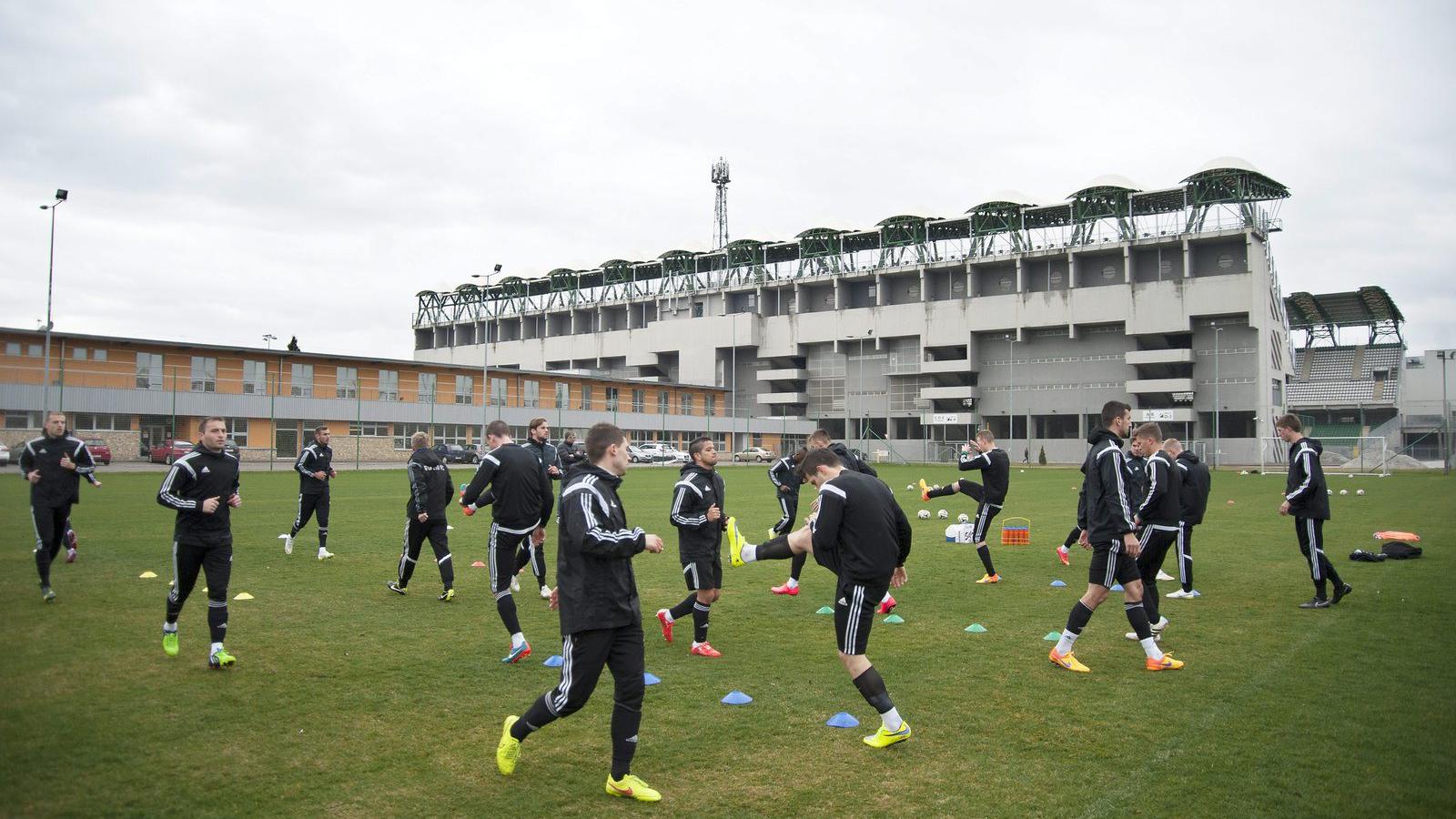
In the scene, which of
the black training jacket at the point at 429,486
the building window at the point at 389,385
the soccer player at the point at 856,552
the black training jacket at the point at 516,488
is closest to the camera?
the soccer player at the point at 856,552

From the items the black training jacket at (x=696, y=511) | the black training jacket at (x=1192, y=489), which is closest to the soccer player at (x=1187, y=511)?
the black training jacket at (x=1192, y=489)

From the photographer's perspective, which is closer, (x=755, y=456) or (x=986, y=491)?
(x=986, y=491)

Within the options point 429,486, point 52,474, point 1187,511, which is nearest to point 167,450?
point 52,474

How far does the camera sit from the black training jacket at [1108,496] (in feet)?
26.0

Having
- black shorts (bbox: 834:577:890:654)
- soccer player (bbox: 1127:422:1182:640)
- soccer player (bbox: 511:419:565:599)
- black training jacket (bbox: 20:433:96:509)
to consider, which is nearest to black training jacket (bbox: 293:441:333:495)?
black training jacket (bbox: 20:433:96:509)

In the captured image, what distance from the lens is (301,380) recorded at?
5753 cm

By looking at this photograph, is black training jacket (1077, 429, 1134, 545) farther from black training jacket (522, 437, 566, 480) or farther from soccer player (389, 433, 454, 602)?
soccer player (389, 433, 454, 602)

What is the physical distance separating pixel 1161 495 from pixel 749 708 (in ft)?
16.2

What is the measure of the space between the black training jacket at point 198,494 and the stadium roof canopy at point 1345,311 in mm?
98556

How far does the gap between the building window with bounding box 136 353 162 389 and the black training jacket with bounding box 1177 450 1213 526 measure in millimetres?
54305

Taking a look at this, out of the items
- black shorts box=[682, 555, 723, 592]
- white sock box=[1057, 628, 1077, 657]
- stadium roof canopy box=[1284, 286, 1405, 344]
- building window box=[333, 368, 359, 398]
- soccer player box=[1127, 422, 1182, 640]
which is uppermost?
stadium roof canopy box=[1284, 286, 1405, 344]

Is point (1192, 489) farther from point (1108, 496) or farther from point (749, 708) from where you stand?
point (749, 708)

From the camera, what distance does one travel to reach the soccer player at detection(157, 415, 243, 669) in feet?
25.3

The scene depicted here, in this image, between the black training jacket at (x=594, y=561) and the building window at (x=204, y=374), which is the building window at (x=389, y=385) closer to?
the building window at (x=204, y=374)
